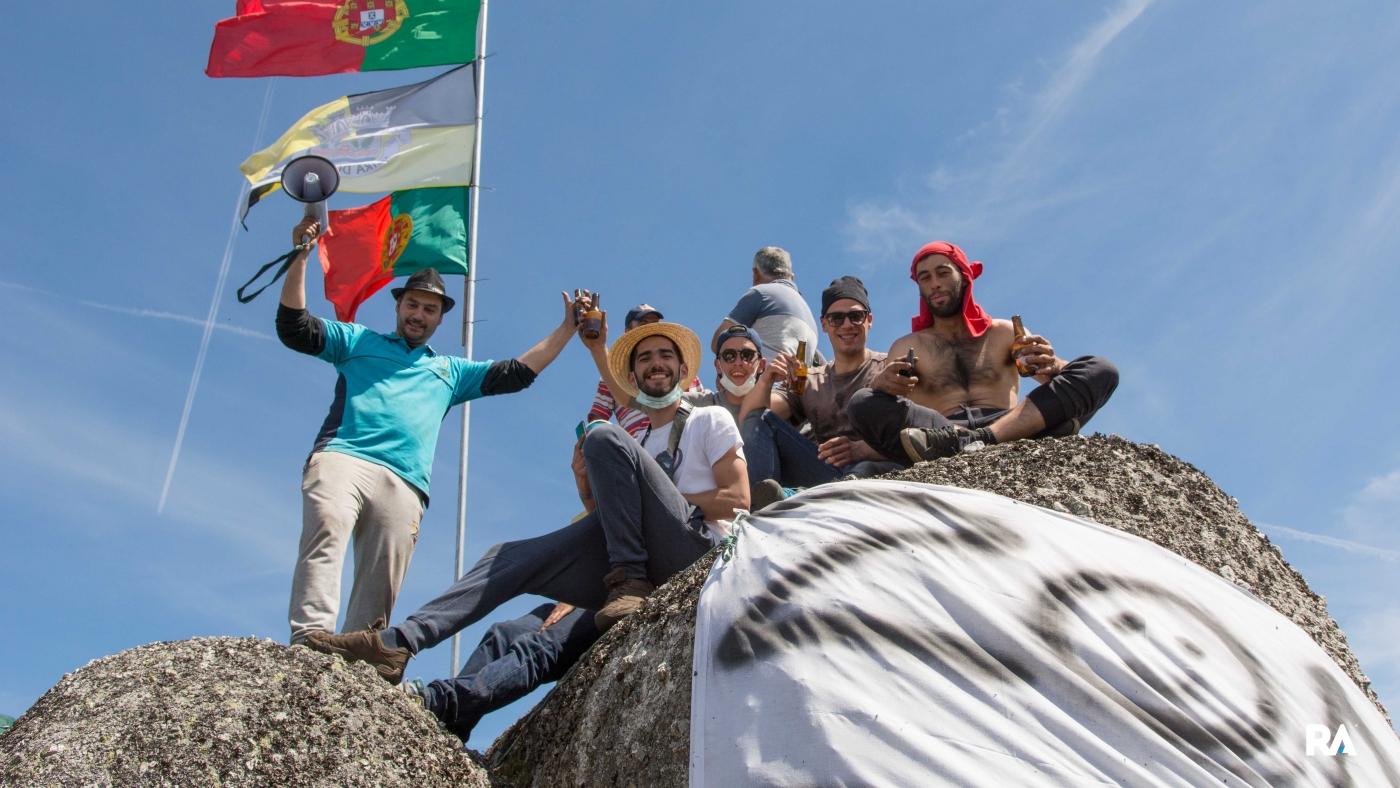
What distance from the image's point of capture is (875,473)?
421 cm

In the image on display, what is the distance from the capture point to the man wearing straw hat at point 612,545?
3.29 metres

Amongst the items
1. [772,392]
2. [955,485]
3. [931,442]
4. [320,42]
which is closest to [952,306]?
[772,392]

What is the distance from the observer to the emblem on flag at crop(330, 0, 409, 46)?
9.49m

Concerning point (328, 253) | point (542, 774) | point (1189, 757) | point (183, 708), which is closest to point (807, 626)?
point (1189, 757)

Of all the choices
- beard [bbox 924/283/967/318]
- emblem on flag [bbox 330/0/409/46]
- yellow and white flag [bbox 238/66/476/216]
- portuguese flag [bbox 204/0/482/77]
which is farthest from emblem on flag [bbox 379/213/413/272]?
beard [bbox 924/283/967/318]

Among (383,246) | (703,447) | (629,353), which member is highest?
(383,246)

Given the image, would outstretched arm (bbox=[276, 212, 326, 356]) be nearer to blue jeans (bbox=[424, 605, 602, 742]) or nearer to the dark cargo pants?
blue jeans (bbox=[424, 605, 602, 742])

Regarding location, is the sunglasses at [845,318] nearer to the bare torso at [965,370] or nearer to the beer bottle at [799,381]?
the beer bottle at [799,381]

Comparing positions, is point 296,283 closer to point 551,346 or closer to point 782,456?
point 551,346

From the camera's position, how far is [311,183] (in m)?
4.85

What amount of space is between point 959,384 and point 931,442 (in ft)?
2.62

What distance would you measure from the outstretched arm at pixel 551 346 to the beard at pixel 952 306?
5.88ft

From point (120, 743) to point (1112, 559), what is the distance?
2.54 m

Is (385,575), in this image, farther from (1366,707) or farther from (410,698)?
(1366,707)
